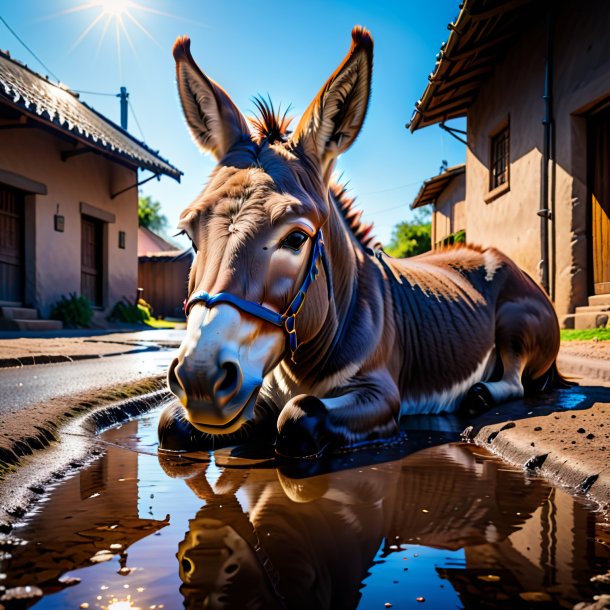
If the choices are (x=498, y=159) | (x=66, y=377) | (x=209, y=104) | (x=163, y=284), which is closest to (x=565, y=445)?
(x=209, y=104)

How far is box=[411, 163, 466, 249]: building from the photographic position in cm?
1842

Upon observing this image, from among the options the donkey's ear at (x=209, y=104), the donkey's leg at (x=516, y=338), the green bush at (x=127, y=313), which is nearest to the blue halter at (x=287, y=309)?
the donkey's ear at (x=209, y=104)

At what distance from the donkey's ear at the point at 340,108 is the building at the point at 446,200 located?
14356 millimetres

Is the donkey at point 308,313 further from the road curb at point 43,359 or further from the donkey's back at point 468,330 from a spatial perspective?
the road curb at point 43,359

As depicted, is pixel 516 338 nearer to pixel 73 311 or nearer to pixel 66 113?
pixel 73 311

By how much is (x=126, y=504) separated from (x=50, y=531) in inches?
9.7

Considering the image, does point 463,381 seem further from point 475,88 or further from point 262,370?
point 475,88

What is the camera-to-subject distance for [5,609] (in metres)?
0.87

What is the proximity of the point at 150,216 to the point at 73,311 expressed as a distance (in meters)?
28.0

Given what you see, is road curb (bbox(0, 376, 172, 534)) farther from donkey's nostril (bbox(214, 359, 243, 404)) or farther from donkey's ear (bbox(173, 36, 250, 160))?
donkey's ear (bbox(173, 36, 250, 160))

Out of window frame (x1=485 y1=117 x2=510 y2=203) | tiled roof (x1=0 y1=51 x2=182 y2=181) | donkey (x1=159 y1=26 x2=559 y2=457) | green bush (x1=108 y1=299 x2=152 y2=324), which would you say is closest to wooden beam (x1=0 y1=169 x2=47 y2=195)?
tiled roof (x1=0 y1=51 x2=182 y2=181)

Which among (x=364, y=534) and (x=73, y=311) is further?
(x=73, y=311)

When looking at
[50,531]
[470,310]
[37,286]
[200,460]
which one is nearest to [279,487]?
[200,460]

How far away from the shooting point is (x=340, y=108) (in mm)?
2455
